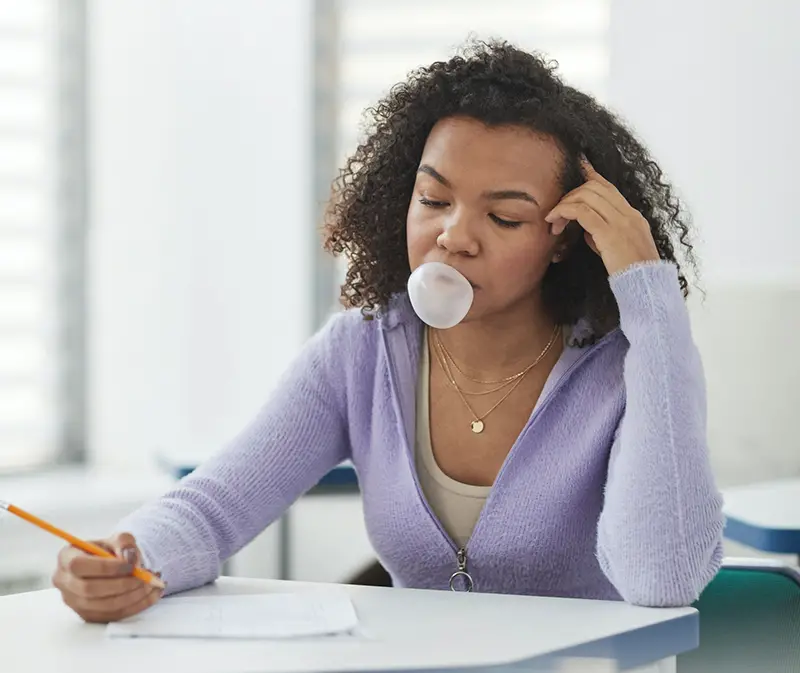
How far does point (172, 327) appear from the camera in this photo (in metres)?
3.11

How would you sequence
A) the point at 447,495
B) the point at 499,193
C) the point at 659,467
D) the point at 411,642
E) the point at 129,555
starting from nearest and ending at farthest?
the point at 411,642 < the point at 129,555 < the point at 659,467 < the point at 499,193 < the point at 447,495

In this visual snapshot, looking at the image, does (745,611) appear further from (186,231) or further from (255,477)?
(186,231)

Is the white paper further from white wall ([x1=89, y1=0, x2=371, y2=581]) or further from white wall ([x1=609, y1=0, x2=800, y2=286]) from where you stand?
white wall ([x1=89, y1=0, x2=371, y2=581])

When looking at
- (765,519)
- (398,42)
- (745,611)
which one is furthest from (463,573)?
(398,42)

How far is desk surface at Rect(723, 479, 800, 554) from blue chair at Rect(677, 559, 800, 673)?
227 millimetres

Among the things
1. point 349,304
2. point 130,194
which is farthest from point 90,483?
point 349,304

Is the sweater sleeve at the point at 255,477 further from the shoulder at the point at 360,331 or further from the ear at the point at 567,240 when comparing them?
the ear at the point at 567,240

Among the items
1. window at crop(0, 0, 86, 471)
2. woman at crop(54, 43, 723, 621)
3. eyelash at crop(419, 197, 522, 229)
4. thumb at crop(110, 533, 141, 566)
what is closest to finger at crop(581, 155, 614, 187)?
woman at crop(54, 43, 723, 621)

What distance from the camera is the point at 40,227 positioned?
3094 mm

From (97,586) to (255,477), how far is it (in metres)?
0.36

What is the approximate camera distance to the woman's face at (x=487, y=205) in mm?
1367

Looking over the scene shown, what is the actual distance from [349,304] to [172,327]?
159 cm

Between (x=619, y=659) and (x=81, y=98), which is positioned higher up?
(x=81, y=98)

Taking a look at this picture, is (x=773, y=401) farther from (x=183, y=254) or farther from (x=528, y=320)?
(x=183, y=254)
